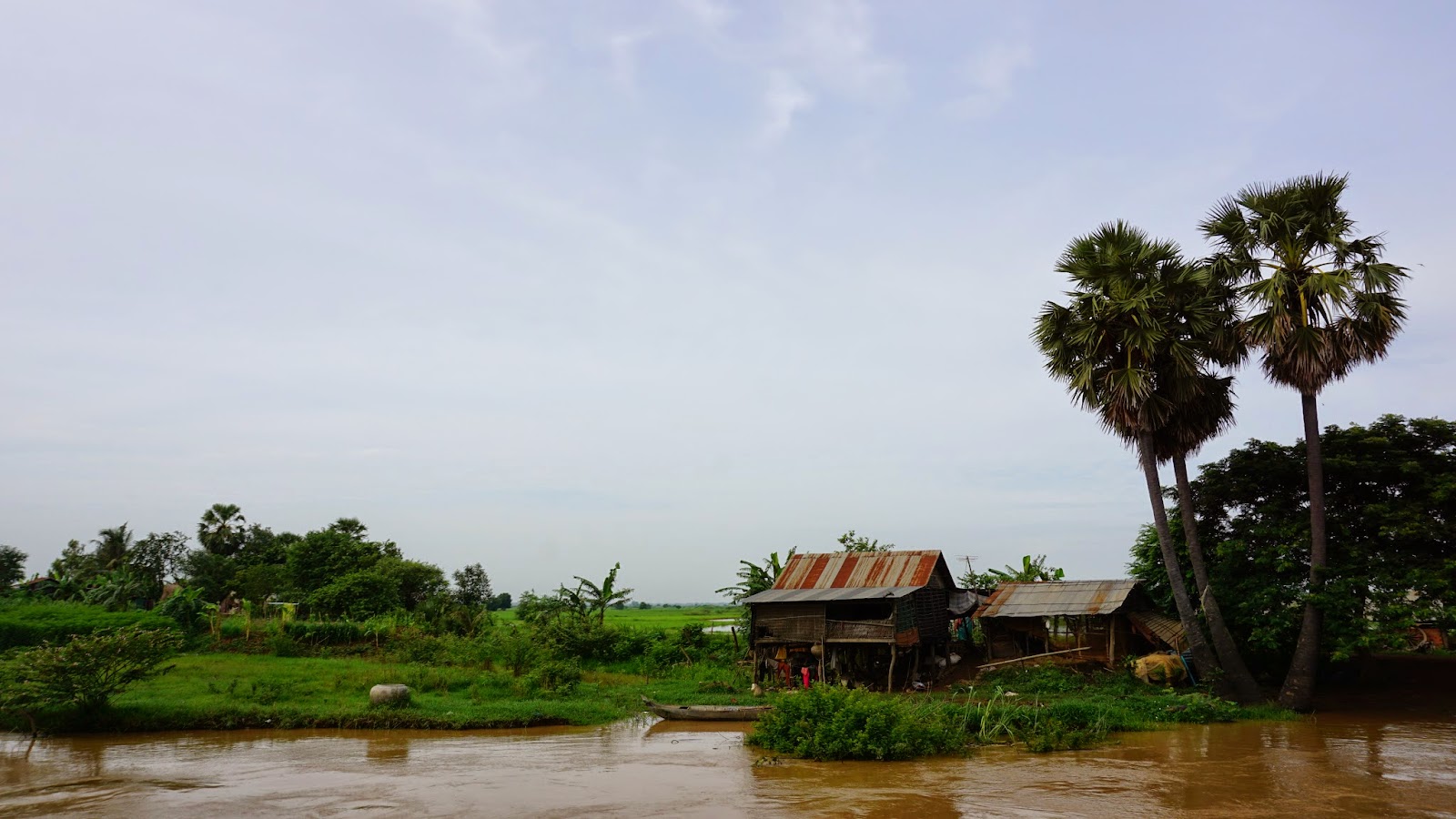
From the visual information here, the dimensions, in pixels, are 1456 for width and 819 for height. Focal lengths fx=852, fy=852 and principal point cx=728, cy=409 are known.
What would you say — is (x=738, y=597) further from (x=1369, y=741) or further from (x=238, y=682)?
(x=1369, y=741)

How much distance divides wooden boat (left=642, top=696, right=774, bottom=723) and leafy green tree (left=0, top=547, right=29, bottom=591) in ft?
156

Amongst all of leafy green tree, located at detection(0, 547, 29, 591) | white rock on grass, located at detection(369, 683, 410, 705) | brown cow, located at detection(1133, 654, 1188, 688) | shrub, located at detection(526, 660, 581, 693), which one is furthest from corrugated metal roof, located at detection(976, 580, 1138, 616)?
leafy green tree, located at detection(0, 547, 29, 591)

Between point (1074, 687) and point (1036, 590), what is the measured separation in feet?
15.4

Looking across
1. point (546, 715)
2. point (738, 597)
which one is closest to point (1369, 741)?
point (546, 715)

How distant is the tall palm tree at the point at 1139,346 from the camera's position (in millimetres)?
20188

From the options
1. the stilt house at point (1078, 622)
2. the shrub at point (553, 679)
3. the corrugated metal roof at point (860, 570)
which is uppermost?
the corrugated metal roof at point (860, 570)

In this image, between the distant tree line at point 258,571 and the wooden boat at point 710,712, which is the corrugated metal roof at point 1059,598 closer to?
the wooden boat at point 710,712

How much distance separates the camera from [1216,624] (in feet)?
66.7

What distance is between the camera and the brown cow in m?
21.9

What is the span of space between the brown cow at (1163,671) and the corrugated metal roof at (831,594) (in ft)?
20.4

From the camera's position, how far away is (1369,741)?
16422mm

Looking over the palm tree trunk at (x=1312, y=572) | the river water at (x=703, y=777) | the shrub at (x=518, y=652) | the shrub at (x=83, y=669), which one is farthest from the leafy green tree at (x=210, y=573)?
the palm tree trunk at (x=1312, y=572)

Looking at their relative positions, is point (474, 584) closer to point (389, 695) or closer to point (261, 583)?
point (261, 583)

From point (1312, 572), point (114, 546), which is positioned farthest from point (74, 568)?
point (1312, 572)
